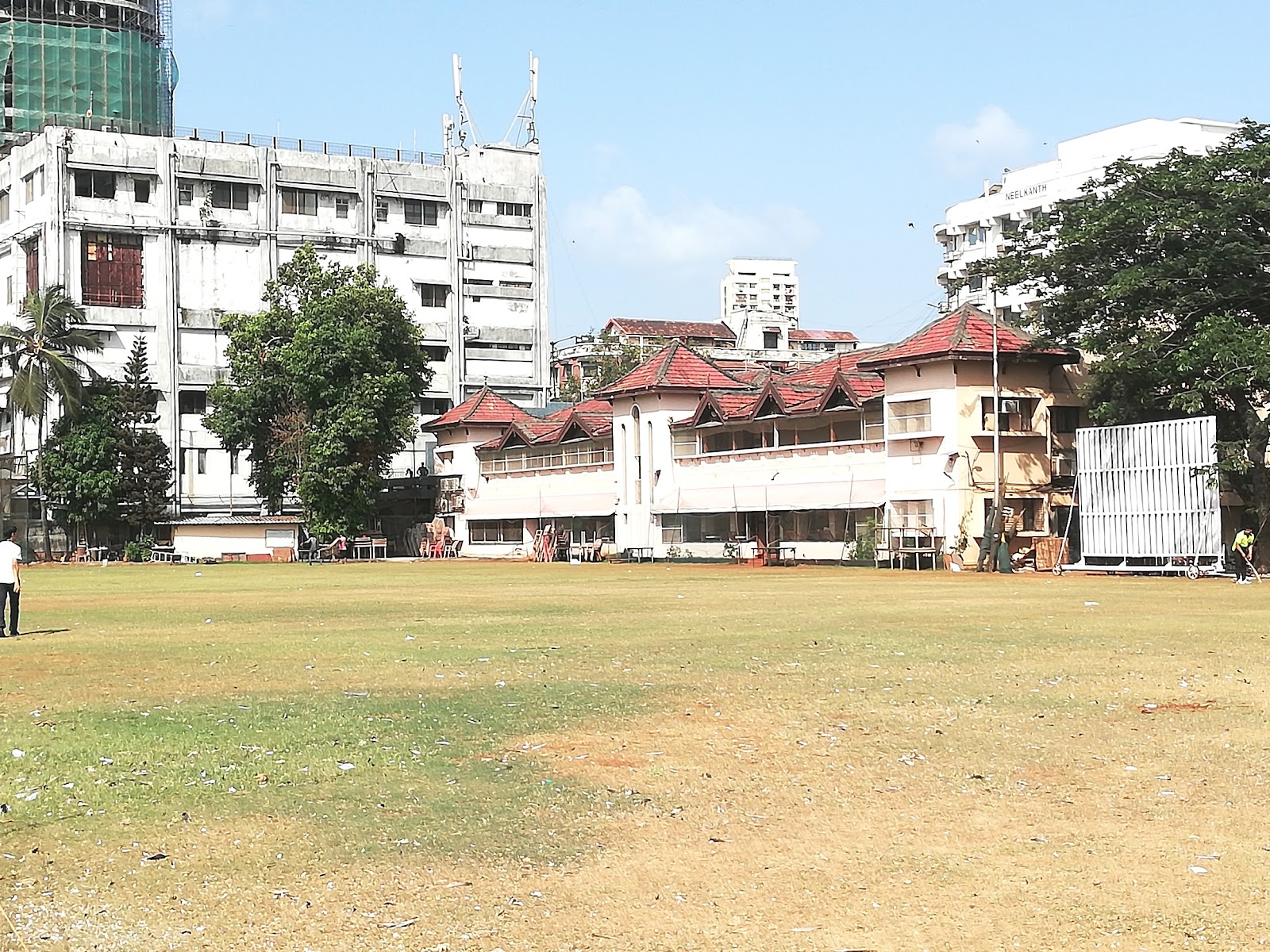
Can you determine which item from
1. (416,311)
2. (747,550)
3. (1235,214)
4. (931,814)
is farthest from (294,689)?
(416,311)

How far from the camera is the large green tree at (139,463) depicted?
261 feet

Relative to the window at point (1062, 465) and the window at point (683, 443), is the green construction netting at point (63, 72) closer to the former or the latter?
the window at point (683, 443)

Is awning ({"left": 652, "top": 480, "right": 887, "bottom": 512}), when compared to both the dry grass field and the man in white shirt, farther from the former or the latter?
the man in white shirt

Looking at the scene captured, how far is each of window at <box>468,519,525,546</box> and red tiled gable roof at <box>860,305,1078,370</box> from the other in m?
30.4

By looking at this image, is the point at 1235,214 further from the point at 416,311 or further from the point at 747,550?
the point at 416,311

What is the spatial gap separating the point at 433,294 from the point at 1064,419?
5532 centimetres

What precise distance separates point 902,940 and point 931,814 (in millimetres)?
2322

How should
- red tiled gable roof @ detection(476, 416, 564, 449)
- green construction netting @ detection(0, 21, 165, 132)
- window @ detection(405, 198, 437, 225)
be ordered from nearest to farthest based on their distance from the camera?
red tiled gable roof @ detection(476, 416, 564, 449)
green construction netting @ detection(0, 21, 165, 132)
window @ detection(405, 198, 437, 225)

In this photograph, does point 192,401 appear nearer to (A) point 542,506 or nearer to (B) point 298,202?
(B) point 298,202

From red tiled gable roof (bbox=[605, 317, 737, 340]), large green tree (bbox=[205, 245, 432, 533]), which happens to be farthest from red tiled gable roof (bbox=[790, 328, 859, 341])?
large green tree (bbox=[205, 245, 432, 533])

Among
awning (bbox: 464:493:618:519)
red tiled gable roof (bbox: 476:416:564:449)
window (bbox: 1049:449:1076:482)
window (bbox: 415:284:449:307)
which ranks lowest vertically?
awning (bbox: 464:493:618:519)

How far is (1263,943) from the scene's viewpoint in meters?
6.07

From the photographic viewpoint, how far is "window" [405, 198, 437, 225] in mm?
98812

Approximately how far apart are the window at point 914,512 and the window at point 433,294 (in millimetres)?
52128
